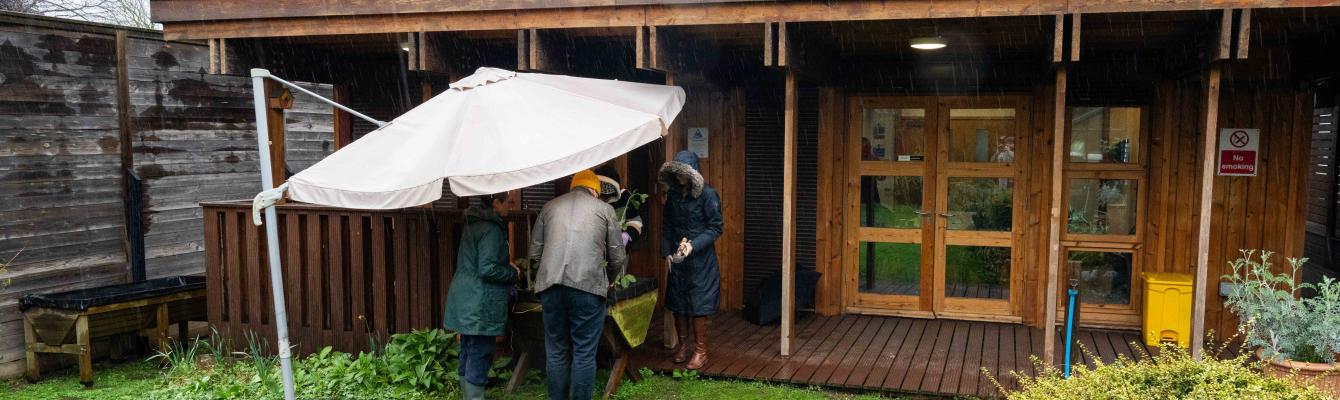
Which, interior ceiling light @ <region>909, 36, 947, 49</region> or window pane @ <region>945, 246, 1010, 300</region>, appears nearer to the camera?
interior ceiling light @ <region>909, 36, 947, 49</region>

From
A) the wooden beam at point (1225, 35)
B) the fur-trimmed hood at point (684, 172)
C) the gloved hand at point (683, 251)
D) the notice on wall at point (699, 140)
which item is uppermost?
the wooden beam at point (1225, 35)

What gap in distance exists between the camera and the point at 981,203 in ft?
23.2

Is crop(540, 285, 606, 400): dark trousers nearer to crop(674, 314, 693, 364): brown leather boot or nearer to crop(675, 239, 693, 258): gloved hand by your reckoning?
crop(675, 239, 693, 258): gloved hand

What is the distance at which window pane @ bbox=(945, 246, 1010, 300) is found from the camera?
7090 millimetres

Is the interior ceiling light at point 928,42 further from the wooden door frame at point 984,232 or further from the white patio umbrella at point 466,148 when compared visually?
the white patio umbrella at point 466,148

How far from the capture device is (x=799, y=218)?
736cm

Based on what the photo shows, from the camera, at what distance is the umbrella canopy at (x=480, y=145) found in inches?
172

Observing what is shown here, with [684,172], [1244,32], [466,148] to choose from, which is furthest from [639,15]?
[1244,32]

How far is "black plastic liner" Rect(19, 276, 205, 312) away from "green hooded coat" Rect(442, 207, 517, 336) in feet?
9.11

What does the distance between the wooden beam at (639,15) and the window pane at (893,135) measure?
2.27 meters

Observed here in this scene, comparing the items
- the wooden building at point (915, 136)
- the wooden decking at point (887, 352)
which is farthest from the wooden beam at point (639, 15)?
the wooden decking at point (887, 352)

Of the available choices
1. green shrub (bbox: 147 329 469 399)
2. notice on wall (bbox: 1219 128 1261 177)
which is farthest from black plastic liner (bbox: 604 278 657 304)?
notice on wall (bbox: 1219 128 1261 177)

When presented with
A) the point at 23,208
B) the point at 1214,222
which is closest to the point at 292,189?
the point at 23,208

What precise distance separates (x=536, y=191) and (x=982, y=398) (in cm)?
432
